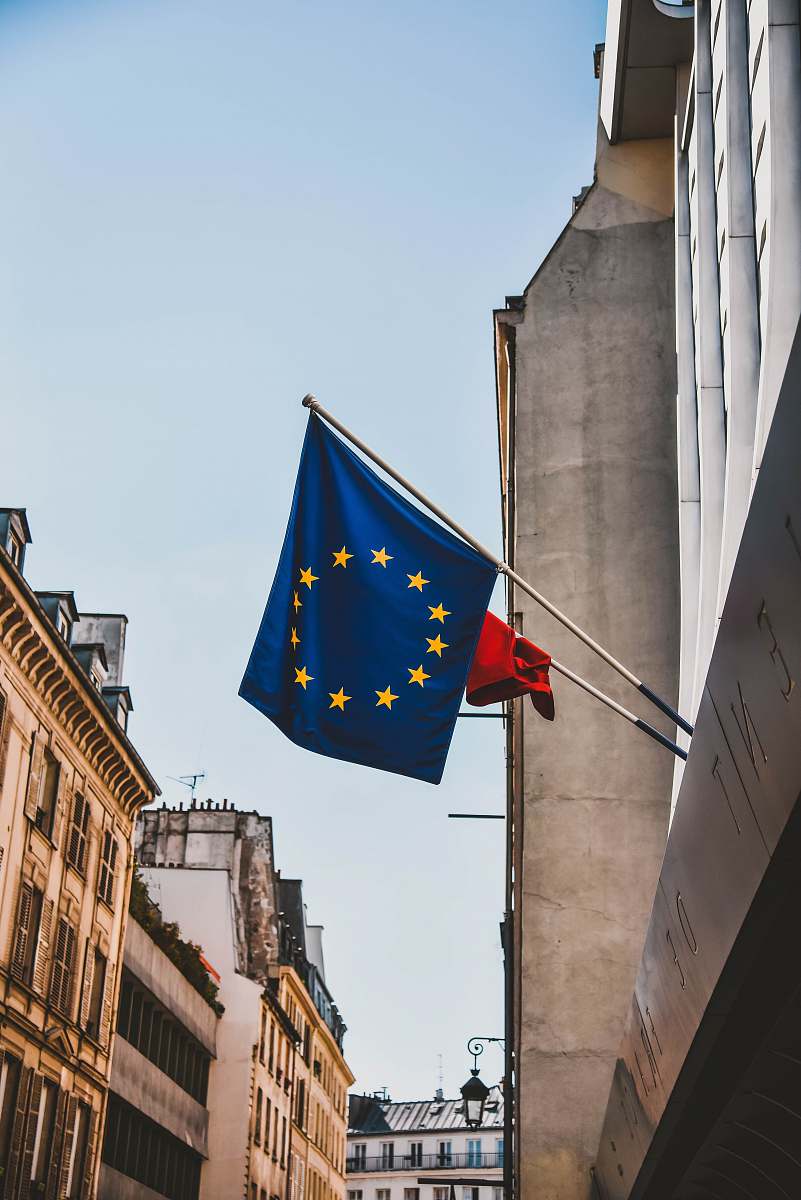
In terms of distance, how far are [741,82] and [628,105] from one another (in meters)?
9.00

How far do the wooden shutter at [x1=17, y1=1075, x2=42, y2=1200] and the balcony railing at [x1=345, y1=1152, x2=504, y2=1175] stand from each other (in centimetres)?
9172

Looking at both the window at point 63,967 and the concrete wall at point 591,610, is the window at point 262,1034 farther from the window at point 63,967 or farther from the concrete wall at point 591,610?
the concrete wall at point 591,610

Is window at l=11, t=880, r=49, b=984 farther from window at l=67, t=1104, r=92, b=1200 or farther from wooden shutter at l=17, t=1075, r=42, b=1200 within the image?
window at l=67, t=1104, r=92, b=1200

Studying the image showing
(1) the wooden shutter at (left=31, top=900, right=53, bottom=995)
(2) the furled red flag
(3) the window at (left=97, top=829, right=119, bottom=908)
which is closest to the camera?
(2) the furled red flag

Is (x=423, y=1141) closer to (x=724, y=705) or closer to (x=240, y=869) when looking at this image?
(x=240, y=869)

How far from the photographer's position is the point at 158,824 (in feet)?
211

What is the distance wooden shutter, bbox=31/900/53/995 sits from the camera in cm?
3323

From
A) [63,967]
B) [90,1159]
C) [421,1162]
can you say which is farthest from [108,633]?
[421,1162]

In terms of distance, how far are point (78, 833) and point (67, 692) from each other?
421 cm

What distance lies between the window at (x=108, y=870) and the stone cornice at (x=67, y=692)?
126 centimetres

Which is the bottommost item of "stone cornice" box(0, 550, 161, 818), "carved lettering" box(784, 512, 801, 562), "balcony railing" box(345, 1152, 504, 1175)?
"carved lettering" box(784, 512, 801, 562)

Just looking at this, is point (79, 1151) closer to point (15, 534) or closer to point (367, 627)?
point (15, 534)

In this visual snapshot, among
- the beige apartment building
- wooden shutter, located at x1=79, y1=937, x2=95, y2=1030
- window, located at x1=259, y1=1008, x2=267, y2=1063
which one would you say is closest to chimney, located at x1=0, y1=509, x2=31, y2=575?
the beige apartment building

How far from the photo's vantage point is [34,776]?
1312 inches
